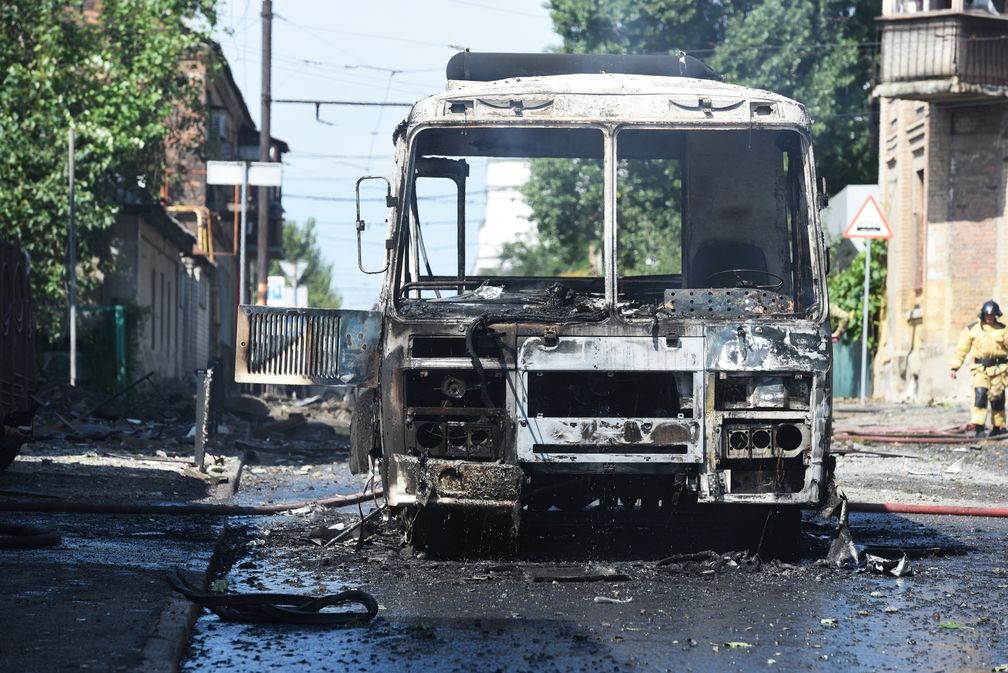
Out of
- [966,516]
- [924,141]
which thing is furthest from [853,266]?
[966,516]

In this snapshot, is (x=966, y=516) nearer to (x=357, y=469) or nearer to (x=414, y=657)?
(x=357, y=469)

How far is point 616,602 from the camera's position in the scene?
7086mm

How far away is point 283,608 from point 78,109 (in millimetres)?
20644

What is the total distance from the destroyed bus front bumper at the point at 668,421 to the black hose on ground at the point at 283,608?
1.52 meters

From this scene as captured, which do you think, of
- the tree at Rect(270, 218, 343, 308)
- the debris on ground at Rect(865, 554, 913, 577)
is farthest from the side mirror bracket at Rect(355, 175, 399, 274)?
the tree at Rect(270, 218, 343, 308)

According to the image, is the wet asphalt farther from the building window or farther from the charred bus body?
the building window

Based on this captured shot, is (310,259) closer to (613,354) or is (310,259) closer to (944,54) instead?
(944,54)

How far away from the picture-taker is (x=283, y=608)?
645 cm

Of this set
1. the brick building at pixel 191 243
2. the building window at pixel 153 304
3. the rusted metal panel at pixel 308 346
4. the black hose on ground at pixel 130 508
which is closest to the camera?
the rusted metal panel at pixel 308 346

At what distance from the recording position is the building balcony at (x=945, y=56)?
25.3m

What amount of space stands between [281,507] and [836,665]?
21.0 ft

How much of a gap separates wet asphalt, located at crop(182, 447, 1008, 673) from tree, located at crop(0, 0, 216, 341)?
15368mm

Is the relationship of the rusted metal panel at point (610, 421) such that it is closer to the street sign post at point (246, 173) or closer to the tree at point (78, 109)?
the street sign post at point (246, 173)

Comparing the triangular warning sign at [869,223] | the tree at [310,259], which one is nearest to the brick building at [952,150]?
the triangular warning sign at [869,223]
